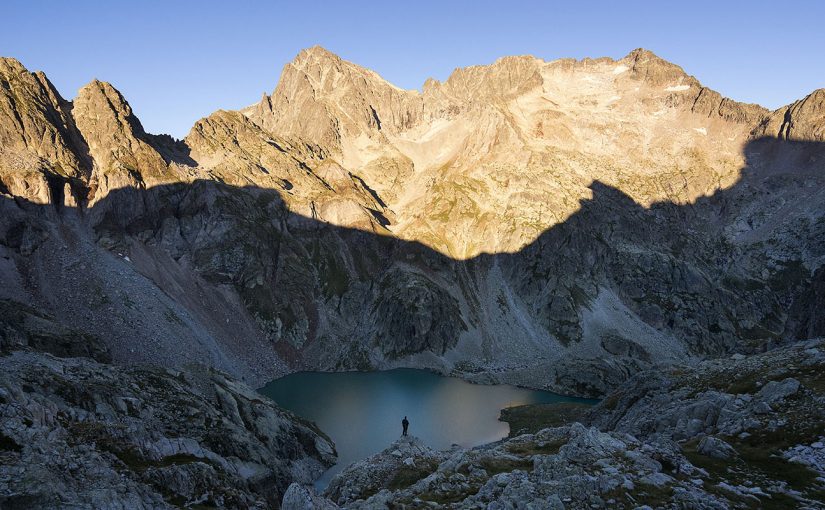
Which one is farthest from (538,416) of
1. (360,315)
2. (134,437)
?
(360,315)

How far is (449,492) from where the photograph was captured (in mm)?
27297

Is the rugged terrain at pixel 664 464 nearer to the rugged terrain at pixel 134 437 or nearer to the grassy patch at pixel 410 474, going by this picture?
the grassy patch at pixel 410 474

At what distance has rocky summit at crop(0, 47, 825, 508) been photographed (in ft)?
87.8

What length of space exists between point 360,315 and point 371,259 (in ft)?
76.7

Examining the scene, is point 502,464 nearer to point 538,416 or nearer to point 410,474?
point 410,474

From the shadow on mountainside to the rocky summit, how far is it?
0.73m

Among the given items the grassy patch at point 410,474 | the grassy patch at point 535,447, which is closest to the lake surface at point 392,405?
the grassy patch at point 410,474

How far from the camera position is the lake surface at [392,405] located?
253 feet

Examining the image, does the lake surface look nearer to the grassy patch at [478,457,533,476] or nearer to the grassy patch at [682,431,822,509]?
the grassy patch at [478,457,533,476]

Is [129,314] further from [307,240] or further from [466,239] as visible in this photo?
[466,239]

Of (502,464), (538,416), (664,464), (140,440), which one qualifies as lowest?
(538,416)

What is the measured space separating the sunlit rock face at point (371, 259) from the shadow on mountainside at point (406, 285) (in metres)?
0.54

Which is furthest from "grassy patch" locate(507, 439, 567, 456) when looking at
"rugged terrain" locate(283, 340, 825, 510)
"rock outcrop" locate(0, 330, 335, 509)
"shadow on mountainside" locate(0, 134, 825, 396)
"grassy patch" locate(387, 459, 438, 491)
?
"shadow on mountainside" locate(0, 134, 825, 396)

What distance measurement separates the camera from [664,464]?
25.9 meters
